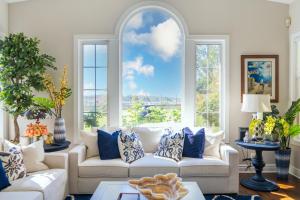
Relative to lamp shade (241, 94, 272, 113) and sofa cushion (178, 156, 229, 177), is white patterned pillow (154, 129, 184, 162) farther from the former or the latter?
lamp shade (241, 94, 272, 113)

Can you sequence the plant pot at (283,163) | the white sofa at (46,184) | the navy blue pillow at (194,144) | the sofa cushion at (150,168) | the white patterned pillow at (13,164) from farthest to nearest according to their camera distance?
1. the plant pot at (283,163)
2. the navy blue pillow at (194,144)
3. the sofa cushion at (150,168)
4. the white patterned pillow at (13,164)
5. the white sofa at (46,184)

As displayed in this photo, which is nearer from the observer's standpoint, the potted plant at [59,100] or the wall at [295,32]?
the potted plant at [59,100]

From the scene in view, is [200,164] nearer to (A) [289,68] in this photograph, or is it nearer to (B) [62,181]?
(B) [62,181]

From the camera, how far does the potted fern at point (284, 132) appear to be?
411 centimetres

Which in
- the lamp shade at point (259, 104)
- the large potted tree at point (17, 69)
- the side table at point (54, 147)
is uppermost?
the large potted tree at point (17, 69)

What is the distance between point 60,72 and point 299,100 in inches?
152

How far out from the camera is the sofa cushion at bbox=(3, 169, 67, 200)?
2.66m

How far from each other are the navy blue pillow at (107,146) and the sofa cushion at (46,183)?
606 mm

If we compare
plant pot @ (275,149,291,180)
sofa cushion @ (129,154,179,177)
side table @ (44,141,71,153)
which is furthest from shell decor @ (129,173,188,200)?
plant pot @ (275,149,291,180)

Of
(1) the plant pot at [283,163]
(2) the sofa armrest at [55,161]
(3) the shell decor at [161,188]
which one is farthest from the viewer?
(1) the plant pot at [283,163]

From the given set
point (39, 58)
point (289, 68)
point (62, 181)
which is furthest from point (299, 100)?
point (39, 58)

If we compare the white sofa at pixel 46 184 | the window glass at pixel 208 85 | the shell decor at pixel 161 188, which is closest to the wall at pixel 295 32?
the window glass at pixel 208 85

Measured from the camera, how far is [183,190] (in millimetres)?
2283

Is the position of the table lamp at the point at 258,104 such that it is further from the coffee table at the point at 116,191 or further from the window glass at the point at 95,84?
the window glass at the point at 95,84
